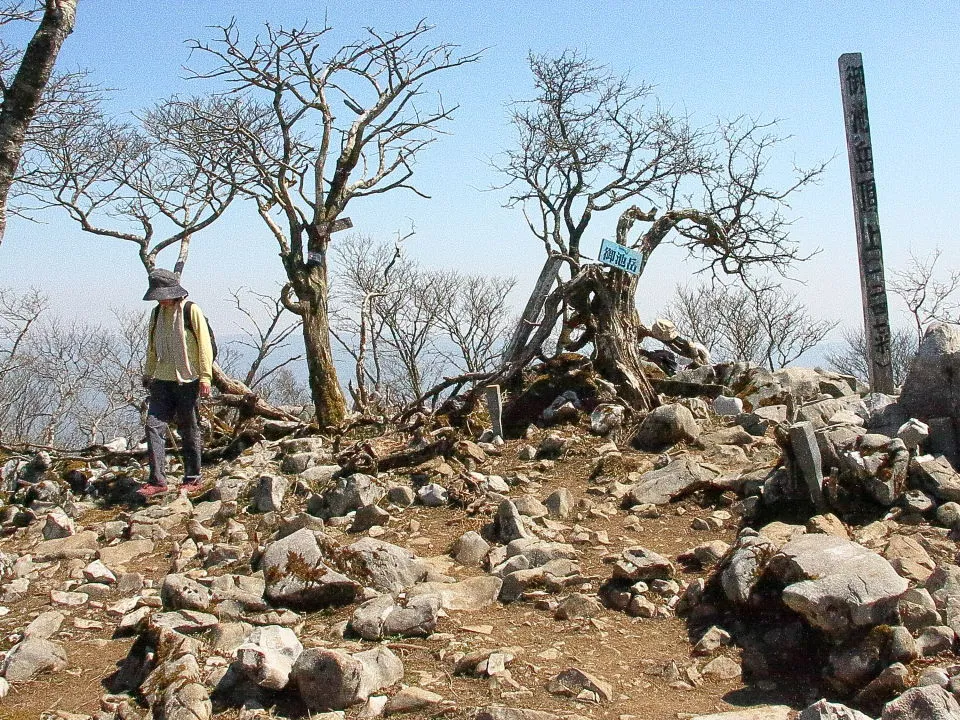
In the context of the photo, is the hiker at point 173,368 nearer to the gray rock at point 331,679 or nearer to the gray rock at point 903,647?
the gray rock at point 331,679

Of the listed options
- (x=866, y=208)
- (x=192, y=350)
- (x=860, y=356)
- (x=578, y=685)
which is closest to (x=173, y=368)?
(x=192, y=350)

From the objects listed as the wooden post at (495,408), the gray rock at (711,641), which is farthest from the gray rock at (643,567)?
the wooden post at (495,408)

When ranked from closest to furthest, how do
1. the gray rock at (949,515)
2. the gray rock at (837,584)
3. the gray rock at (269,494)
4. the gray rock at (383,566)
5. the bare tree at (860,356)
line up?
the gray rock at (837,584), the gray rock at (383,566), the gray rock at (949,515), the gray rock at (269,494), the bare tree at (860,356)

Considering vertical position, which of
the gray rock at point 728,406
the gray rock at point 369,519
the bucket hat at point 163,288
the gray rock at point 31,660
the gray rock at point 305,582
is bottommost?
the gray rock at point 31,660

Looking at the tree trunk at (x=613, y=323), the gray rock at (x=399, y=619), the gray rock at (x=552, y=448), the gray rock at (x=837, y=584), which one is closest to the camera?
the gray rock at (x=837, y=584)

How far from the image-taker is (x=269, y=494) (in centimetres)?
622

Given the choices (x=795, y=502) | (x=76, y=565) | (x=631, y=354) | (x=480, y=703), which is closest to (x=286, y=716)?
(x=480, y=703)

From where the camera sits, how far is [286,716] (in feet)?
10.1

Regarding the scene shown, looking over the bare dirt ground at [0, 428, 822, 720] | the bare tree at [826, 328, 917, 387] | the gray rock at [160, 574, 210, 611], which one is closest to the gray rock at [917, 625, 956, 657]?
the bare dirt ground at [0, 428, 822, 720]

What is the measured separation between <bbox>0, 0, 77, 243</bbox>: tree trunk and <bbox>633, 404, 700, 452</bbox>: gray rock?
4.77 m

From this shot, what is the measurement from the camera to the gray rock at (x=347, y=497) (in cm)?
593

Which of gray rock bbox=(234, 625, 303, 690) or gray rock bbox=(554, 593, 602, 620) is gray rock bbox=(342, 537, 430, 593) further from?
gray rock bbox=(234, 625, 303, 690)

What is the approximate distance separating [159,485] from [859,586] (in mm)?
5122

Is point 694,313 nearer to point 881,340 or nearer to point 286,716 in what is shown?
point 881,340
